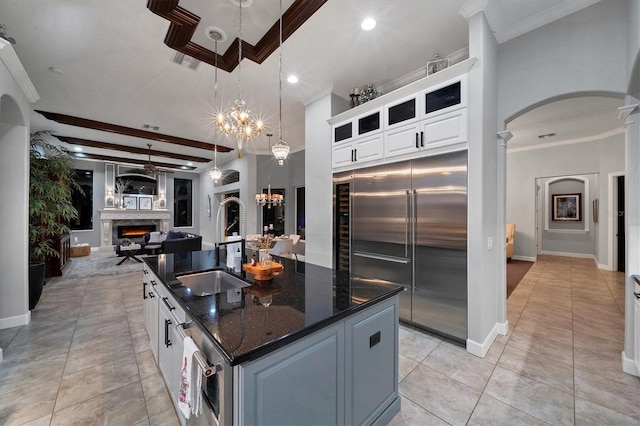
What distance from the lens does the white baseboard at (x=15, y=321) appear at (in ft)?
10.2

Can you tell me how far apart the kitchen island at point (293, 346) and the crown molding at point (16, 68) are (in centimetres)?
268

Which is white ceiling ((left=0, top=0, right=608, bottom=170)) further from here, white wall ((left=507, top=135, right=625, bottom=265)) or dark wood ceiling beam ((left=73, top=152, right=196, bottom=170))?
white wall ((left=507, top=135, right=625, bottom=265))

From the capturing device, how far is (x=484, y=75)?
8.03ft

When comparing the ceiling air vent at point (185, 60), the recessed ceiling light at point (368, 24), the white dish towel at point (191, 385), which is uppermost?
the ceiling air vent at point (185, 60)

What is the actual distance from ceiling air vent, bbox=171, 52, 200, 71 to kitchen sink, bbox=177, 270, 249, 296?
265cm

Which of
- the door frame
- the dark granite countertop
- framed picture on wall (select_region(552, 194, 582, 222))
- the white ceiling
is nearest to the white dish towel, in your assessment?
the dark granite countertop

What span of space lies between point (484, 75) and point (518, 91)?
0.63 m

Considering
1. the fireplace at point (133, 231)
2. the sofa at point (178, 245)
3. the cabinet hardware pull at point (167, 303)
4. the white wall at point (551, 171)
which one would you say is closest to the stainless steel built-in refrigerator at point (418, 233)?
the cabinet hardware pull at point (167, 303)

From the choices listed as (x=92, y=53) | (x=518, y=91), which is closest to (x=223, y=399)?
(x=518, y=91)

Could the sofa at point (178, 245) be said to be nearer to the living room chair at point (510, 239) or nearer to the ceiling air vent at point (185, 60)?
the ceiling air vent at point (185, 60)

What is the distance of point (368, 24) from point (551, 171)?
7.27 metres

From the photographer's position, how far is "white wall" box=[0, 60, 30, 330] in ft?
10.2

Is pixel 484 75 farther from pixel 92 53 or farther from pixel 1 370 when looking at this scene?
pixel 1 370

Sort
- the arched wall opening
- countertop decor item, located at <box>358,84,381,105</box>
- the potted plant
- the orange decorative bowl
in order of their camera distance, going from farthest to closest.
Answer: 1. the arched wall opening
2. the potted plant
3. countertop decor item, located at <box>358,84,381,105</box>
4. the orange decorative bowl
